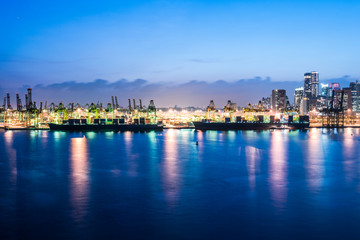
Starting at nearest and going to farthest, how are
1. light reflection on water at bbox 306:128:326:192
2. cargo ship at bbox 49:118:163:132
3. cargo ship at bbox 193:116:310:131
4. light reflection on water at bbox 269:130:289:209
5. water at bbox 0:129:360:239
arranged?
water at bbox 0:129:360:239
light reflection on water at bbox 269:130:289:209
light reflection on water at bbox 306:128:326:192
cargo ship at bbox 49:118:163:132
cargo ship at bbox 193:116:310:131

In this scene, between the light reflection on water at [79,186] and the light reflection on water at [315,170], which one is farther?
the light reflection on water at [315,170]

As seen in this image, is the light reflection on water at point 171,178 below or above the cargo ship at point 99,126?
below

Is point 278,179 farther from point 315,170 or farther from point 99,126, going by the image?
point 99,126

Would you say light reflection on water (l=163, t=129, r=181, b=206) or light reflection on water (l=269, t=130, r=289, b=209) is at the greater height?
light reflection on water (l=163, t=129, r=181, b=206)

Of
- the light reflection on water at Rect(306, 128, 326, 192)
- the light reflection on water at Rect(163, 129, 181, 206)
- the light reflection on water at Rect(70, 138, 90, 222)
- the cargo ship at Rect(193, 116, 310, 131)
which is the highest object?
the cargo ship at Rect(193, 116, 310, 131)

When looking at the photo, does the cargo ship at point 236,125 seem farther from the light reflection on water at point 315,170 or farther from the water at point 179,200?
the water at point 179,200

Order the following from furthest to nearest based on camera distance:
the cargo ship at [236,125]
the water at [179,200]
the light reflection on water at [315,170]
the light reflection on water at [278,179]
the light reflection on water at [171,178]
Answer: the cargo ship at [236,125]
the light reflection on water at [315,170]
the light reflection on water at [171,178]
the light reflection on water at [278,179]
the water at [179,200]

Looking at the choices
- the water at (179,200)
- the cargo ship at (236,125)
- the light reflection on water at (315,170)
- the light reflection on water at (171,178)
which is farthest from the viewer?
the cargo ship at (236,125)

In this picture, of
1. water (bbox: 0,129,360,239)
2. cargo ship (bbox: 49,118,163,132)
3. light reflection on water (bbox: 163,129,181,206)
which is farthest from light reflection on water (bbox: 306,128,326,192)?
cargo ship (bbox: 49,118,163,132)

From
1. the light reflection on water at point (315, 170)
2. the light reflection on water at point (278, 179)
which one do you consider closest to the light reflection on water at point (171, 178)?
the light reflection on water at point (278, 179)

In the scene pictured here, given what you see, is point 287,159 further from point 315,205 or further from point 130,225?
point 130,225

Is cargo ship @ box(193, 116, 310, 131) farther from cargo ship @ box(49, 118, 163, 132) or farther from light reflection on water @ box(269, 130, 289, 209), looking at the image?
light reflection on water @ box(269, 130, 289, 209)

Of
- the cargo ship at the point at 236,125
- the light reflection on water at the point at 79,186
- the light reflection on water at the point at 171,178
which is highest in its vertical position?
the cargo ship at the point at 236,125

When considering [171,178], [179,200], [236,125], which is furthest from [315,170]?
[236,125]
